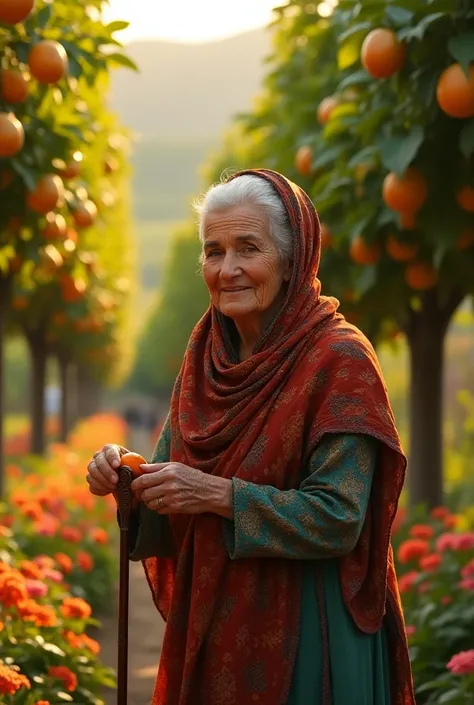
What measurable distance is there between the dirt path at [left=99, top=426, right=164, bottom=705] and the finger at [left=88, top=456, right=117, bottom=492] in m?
3.68

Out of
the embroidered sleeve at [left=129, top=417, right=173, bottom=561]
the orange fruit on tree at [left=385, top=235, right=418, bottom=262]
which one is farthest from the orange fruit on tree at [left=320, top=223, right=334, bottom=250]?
the embroidered sleeve at [left=129, top=417, right=173, bottom=561]

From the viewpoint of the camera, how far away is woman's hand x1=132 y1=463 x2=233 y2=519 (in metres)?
3.14

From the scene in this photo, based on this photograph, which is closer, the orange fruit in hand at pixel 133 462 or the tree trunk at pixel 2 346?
the orange fruit in hand at pixel 133 462

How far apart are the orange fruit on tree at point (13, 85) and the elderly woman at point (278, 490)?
2.68 meters

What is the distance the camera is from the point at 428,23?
4922 millimetres

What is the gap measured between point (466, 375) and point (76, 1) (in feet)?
47.4

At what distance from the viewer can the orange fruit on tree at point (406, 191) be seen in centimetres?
561

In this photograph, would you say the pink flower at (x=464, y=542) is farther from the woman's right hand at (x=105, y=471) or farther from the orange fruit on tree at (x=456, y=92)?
the woman's right hand at (x=105, y=471)

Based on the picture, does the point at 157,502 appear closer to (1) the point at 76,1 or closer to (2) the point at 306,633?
(2) the point at 306,633

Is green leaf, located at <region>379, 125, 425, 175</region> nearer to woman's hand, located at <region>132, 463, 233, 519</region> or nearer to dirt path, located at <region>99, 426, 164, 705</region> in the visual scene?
woman's hand, located at <region>132, 463, 233, 519</region>

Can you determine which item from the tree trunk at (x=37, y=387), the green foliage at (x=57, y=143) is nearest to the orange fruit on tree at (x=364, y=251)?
the green foliage at (x=57, y=143)

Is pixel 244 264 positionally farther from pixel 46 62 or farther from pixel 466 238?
pixel 466 238

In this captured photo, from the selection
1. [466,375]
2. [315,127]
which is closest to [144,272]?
[466,375]

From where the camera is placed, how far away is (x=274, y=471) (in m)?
3.22
